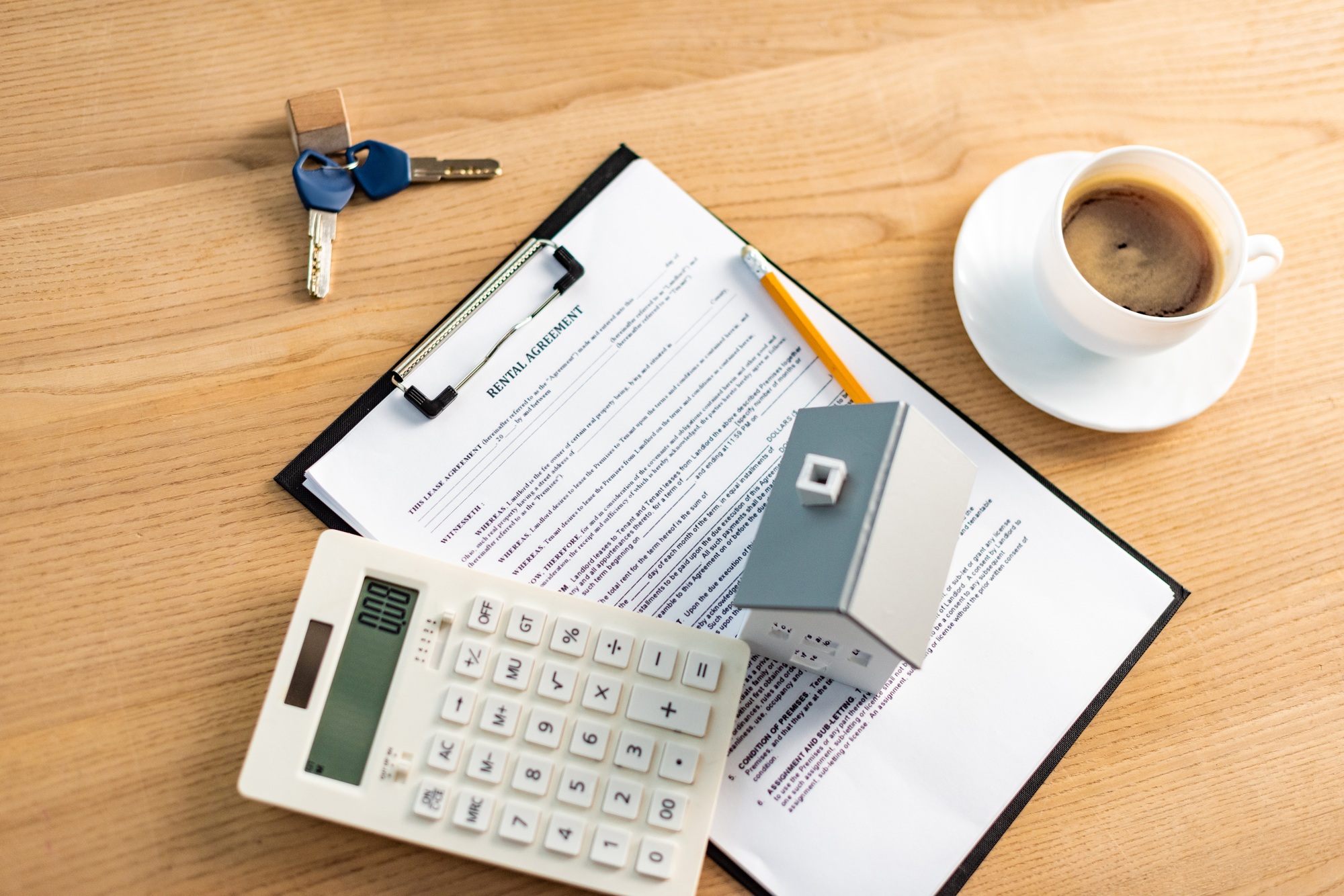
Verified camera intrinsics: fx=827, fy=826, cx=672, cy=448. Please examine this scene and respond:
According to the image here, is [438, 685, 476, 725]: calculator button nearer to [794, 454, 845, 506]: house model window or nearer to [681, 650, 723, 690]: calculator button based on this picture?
[681, 650, 723, 690]: calculator button

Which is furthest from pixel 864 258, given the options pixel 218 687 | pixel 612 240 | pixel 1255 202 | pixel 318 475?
pixel 218 687

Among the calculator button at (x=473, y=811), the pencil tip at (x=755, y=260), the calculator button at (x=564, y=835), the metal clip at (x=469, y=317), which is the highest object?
the pencil tip at (x=755, y=260)

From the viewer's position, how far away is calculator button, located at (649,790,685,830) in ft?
1.56

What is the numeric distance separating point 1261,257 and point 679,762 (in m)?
0.49

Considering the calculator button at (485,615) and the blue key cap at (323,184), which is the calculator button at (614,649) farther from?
the blue key cap at (323,184)

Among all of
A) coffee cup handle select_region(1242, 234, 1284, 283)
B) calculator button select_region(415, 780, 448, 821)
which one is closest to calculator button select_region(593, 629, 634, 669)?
calculator button select_region(415, 780, 448, 821)

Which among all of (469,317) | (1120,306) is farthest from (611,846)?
(1120,306)

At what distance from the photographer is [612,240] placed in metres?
0.59

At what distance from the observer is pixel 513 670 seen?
19.4 inches

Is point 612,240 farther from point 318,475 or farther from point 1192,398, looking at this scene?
point 1192,398

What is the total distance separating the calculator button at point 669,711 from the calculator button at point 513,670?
63 millimetres

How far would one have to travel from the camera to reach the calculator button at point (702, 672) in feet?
1.62

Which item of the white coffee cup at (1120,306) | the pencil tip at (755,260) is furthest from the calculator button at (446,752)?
the white coffee cup at (1120,306)

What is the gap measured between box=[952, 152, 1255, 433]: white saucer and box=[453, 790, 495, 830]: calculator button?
0.43 meters
